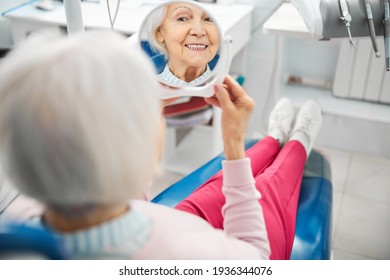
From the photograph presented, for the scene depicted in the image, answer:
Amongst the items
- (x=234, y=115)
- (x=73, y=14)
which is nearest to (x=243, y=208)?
(x=234, y=115)

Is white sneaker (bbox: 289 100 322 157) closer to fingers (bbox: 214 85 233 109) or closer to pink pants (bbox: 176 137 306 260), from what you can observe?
pink pants (bbox: 176 137 306 260)

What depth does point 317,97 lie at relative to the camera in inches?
84.7

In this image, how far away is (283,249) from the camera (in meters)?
0.97

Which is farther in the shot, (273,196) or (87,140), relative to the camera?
(273,196)

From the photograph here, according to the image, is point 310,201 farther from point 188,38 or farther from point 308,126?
point 188,38

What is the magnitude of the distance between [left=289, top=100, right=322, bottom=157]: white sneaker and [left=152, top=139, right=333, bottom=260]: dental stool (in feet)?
0.18

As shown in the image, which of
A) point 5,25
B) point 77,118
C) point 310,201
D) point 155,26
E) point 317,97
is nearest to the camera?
point 77,118

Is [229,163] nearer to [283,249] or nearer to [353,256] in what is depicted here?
[283,249]

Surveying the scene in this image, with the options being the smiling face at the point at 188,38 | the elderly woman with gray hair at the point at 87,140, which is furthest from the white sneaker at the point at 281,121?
the elderly woman with gray hair at the point at 87,140

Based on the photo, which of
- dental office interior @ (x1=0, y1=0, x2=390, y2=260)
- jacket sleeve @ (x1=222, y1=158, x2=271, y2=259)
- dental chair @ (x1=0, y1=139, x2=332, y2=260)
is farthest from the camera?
dental office interior @ (x1=0, y1=0, x2=390, y2=260)

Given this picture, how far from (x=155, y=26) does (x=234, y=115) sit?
31cm

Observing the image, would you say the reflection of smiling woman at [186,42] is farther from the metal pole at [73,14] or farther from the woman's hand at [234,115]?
the metal pole at [73,14]

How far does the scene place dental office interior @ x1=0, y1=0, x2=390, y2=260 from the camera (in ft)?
5.49

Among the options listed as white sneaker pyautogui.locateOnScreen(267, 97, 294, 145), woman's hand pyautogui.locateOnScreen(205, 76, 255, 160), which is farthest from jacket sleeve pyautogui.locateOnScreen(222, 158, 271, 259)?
white sneaker pyautogui.locateOnScreen(267, 97, 294, 145)
